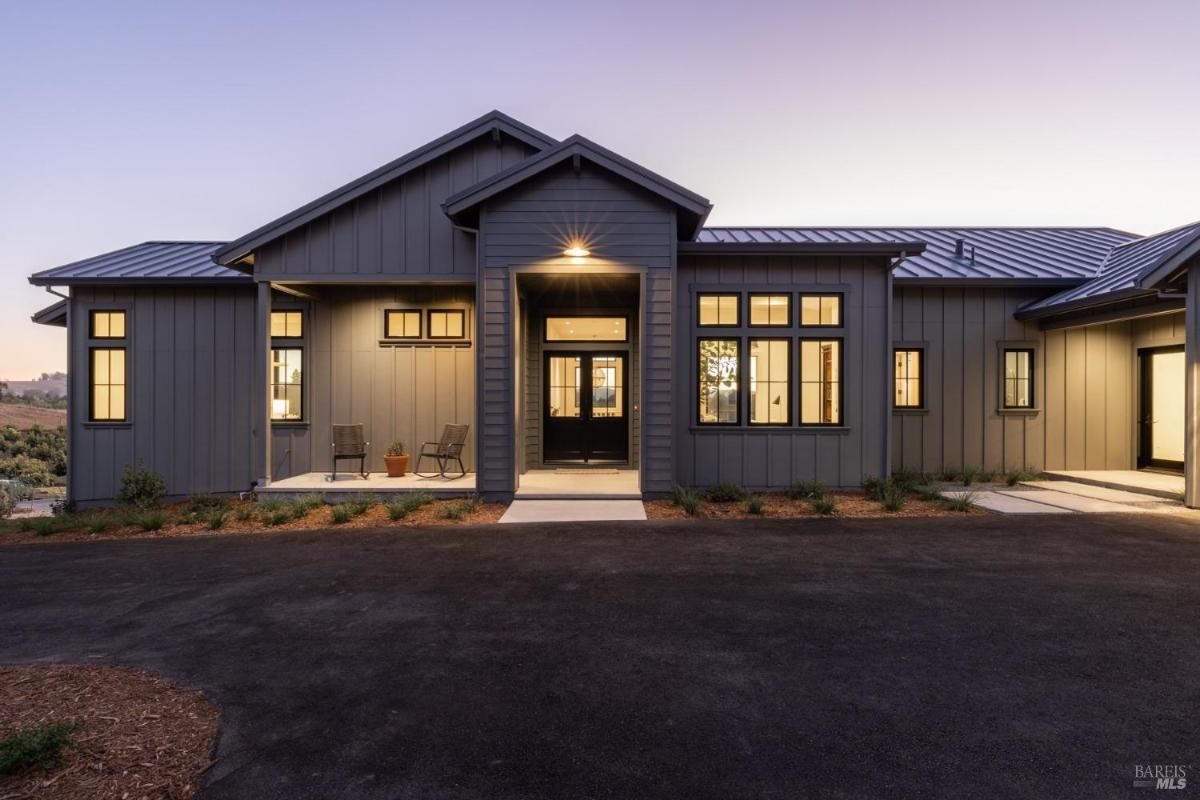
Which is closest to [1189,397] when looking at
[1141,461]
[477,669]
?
[1141,461]

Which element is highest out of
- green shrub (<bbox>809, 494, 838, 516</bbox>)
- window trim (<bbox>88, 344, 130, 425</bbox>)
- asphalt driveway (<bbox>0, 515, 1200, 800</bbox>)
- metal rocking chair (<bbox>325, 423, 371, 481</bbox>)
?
window trim (<bbox>88, 344, 130, 425</bbox>)

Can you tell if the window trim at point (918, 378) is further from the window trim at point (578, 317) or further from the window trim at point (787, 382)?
the window trim at point (578, 317)

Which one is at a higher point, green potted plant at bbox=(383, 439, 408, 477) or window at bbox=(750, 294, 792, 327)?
window at bbox=(750, 294, 792, 327)

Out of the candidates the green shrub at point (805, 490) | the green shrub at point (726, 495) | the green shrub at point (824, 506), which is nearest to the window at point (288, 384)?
the green shrub at point (726, 495)

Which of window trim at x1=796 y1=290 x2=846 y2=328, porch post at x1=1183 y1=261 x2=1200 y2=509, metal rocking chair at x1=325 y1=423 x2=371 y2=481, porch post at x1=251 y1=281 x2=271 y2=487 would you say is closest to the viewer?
porch post at x1=1183 y1=261 x2=1200 y2=509

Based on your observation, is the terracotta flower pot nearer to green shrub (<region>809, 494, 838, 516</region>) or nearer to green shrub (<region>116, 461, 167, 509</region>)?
green shrub (<region>116, 461, 167, 509</region>)

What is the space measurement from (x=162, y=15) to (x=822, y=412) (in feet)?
57.0

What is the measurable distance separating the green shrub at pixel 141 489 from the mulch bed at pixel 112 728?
694 cm

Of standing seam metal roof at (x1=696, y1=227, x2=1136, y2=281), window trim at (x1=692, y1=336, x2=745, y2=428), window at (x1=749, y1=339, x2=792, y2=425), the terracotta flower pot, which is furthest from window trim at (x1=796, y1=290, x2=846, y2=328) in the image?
the terracotta flower pot

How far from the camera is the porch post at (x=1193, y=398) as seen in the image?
7523 millimetres

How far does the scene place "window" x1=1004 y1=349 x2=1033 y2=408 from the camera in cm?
1049

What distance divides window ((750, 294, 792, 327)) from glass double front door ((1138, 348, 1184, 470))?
7152mm

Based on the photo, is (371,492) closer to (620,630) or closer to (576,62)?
(620,630)
